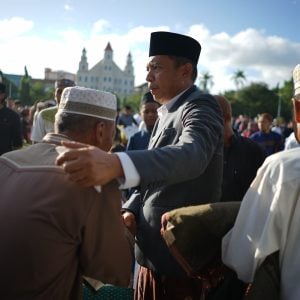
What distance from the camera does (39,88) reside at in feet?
274

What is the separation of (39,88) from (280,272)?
8616 cm

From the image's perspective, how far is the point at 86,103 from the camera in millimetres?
1873

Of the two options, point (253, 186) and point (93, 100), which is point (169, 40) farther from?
point (253, 186)

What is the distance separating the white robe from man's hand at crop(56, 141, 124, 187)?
1.92 ft

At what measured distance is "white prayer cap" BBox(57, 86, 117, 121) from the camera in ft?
6.12

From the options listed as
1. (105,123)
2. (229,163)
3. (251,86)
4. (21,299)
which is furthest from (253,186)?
(251,86)

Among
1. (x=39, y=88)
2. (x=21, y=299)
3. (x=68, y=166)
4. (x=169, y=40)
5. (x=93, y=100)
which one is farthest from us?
(x=39, y=88)

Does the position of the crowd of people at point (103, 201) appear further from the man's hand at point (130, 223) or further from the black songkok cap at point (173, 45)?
the black songkok cap at point (173, 45)

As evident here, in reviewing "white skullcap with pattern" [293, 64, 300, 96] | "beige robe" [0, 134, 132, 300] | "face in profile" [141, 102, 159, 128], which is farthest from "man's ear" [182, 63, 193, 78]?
"face in profile" [141, 102, 159, 128]

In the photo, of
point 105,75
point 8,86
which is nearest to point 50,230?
point 8,86

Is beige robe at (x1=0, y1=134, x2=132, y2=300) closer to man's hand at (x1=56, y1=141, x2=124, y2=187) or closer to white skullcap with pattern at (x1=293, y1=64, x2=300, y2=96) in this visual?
man's hand at (x1=56, y1=141, x2=124, y2=187)

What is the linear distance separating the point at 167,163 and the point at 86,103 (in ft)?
1.63

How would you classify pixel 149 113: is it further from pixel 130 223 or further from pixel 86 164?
pixel 86 164

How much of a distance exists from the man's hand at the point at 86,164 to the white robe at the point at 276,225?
59 cm
